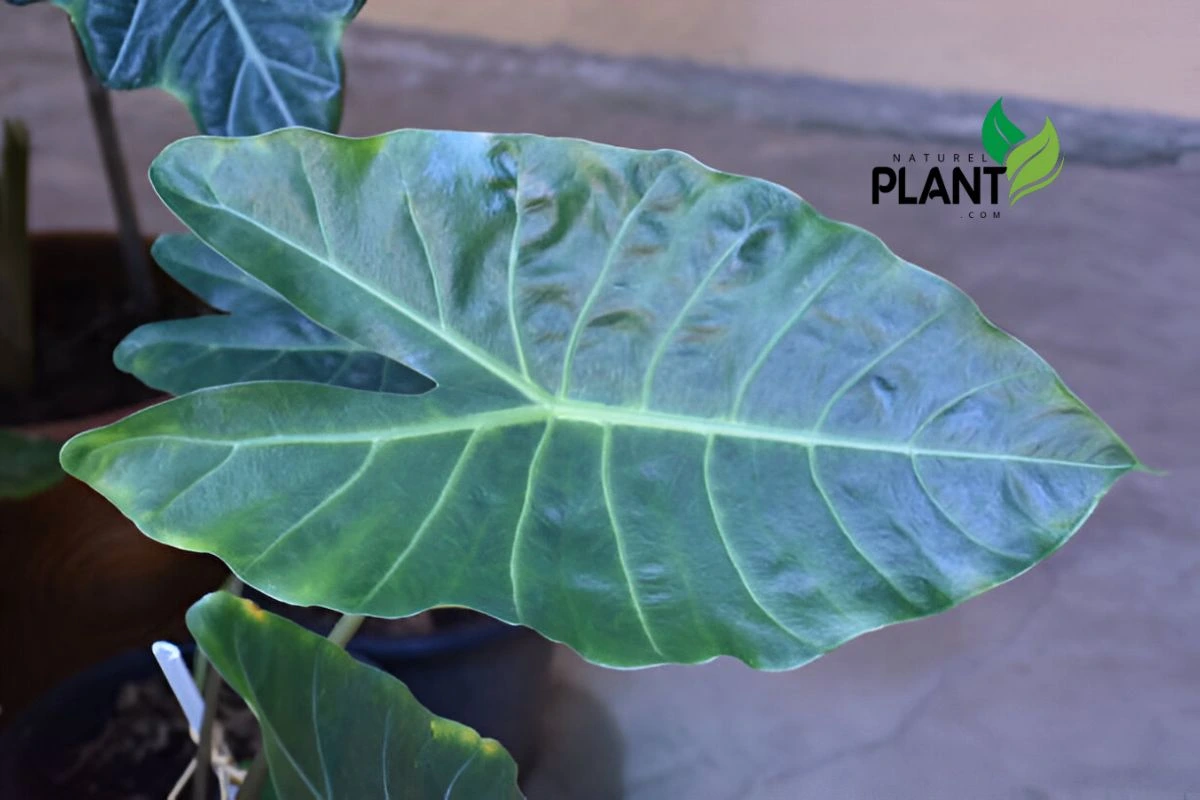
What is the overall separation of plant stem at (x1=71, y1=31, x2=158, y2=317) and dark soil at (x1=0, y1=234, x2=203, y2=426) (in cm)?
2

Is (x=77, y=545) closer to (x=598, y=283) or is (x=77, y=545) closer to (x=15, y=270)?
(x=15, y=270)

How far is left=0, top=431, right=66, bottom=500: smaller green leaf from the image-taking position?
0.75m

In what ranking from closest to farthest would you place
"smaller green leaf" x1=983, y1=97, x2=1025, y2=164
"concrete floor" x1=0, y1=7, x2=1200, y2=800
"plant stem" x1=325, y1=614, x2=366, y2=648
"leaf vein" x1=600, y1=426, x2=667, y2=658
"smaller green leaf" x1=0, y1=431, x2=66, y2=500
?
"leaf vein" x1=600, y1=426, x2=667, y2=658
"plant stem" x1=325, y1=614, x2=366, y2=648
"smaller green leaf" x1=0, y1=431, x2=66, y2=500
"concrete floor" x1=0, y1=7, x2=1200, y2=800
"smaller green leaf" x1=983, y1=97, x2=1025, y2=164

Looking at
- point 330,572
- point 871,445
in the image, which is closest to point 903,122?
point 871,445

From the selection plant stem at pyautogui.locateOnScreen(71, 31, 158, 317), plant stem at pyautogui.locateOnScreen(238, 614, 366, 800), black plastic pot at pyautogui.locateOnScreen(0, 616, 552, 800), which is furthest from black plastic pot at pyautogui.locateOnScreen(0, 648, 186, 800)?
plant stem at pyautogui.locateOnScreen(71, 31, 158, 317)

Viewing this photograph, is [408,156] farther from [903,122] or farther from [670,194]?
[903,122]

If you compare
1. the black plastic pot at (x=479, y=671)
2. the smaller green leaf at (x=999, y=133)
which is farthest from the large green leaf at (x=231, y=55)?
the smaller green leaf at (x=999, y=133)

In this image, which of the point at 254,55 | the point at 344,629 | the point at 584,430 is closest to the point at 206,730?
the point at 344,629

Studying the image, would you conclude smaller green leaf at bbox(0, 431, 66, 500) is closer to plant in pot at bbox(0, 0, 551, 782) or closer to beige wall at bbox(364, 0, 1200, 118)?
plant in pot at bbox(0, 0, 551, 782)

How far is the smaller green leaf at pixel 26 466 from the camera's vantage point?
0.75m

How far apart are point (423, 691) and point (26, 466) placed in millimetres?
433

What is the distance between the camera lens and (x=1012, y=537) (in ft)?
1.54

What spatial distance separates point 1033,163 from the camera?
5.62 ft

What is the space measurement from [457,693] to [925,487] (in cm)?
66
